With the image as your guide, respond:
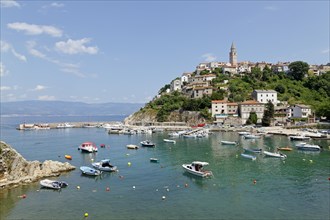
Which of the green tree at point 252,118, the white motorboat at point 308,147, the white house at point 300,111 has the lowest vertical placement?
the white motorboat at point 308,147

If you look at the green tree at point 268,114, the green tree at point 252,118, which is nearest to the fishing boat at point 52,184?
the green tree at point 268,114

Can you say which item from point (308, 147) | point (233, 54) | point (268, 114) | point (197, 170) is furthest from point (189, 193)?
point (233, 54)

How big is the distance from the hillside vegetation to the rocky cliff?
240 feet

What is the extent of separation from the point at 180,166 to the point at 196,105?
214ft

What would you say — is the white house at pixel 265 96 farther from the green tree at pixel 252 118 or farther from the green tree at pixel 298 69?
the green tree at pixel 298 69

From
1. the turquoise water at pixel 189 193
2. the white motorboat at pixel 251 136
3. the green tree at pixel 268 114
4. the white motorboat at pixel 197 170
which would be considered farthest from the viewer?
the green tree at pixel 268 114

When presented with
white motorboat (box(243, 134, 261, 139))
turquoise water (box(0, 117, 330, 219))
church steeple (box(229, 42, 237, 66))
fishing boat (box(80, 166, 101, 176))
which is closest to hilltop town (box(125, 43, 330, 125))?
church steeple (box(229, 42, 237, 66))

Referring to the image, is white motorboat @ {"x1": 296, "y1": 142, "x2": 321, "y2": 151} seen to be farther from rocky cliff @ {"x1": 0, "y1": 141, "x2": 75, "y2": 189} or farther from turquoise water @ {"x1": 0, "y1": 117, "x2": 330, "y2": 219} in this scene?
rocky cliff @ {"x1": 0, "y1": 141, "x2": 75, "y2": 189}

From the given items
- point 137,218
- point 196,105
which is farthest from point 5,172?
point 196,105

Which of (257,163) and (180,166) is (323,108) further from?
(180,166)

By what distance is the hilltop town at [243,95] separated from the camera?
335 feet

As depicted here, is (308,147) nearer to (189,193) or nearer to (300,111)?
(189,193)

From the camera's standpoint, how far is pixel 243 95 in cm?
11475

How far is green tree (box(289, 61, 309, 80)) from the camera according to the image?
127375 millimetres
